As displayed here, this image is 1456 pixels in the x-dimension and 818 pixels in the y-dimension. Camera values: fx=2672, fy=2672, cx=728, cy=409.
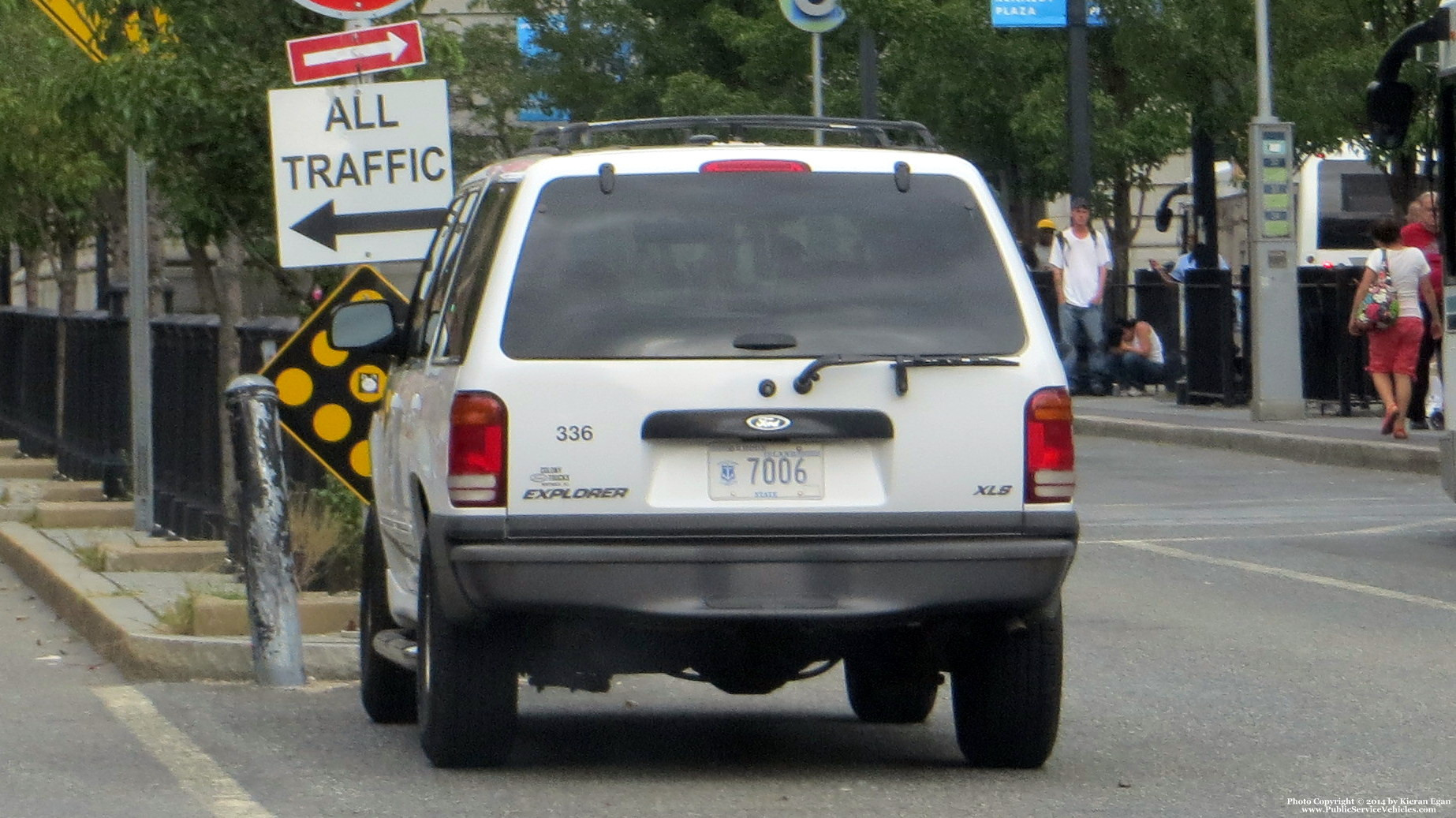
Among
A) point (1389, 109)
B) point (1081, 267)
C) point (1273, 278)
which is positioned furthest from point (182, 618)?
point (1081, 267)

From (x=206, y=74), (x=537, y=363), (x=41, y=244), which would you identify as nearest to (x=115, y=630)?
(x=206, y=74)

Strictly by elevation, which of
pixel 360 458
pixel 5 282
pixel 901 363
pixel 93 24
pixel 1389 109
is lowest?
pixel 360 458

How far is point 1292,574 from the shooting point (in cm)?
1294

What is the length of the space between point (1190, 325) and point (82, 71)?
1433 centimetres

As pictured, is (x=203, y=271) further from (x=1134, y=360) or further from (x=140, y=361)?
(x=1134, y=360)

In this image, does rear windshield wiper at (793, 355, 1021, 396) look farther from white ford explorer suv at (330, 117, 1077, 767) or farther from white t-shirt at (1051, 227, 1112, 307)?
white t-shirt at (1051, 227, 1112, 307)

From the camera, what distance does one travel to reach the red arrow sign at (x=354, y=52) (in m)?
10.4

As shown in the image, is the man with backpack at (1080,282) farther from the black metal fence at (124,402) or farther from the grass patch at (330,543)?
the grass patch at (330,543)

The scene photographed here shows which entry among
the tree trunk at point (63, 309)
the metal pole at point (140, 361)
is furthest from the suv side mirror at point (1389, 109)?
the tree trunk at point (63, 309)

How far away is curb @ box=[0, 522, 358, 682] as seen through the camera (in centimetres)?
988

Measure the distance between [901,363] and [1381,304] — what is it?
1397 cm

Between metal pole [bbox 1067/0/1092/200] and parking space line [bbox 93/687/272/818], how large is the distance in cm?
1952

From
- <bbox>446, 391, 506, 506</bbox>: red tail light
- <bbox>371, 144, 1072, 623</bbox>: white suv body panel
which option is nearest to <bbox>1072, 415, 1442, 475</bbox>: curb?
<bbox>371, 144, 1072, 623</bbox>: white suv body panel

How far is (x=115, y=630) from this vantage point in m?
10.6
